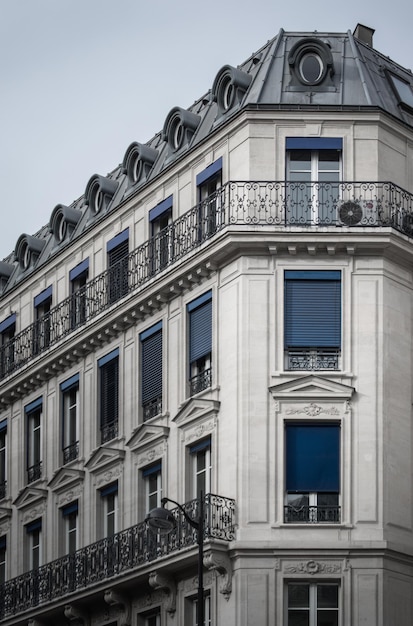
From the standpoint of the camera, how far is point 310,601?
3612 cm

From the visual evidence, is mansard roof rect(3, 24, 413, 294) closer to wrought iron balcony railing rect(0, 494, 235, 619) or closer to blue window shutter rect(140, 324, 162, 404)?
blue window shutter rect(140, 324, 162, 404)

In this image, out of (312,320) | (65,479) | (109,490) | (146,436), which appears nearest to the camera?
(312,320)

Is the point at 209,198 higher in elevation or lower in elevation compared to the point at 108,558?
higher

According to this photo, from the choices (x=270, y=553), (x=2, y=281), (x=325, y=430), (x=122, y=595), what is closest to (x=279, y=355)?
(x=325, y=430)

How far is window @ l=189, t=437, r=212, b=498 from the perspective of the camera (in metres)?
38.3

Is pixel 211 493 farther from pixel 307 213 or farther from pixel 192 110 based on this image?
pixel 192 110

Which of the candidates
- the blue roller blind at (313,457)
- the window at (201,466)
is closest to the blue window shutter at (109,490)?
the window at (201,466)

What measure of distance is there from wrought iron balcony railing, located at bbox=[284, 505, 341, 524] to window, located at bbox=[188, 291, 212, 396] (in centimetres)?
380

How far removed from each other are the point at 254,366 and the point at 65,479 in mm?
8288

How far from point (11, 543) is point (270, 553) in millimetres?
12092

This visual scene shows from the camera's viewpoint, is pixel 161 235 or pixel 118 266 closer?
pixel 161 235

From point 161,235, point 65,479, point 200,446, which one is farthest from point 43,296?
point 200,446

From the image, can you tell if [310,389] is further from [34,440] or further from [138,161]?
[34,440]

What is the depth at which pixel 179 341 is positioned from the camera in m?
40.0
